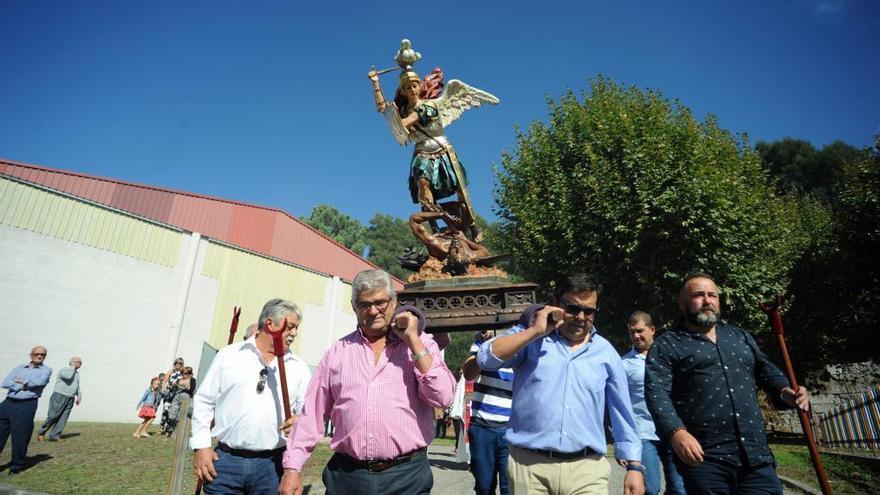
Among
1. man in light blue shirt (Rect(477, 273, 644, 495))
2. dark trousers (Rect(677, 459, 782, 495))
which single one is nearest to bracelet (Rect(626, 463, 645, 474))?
man in light blue shirt (Rect(477, 273, 644, 495))

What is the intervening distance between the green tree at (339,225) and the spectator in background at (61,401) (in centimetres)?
4290

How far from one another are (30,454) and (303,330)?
16.0 m

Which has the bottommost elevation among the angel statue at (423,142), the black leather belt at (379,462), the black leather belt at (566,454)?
the black leather belt at (379,462)

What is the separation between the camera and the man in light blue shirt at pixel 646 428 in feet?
13.5

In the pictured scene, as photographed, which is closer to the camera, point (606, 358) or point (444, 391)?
point (444, 391)

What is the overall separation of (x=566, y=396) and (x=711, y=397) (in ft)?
3.33

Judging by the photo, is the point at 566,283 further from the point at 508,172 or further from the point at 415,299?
the point at 508,172

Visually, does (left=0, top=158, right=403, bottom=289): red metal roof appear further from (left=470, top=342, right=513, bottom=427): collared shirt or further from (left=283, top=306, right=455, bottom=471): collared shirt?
(left=283, top=306, right=455, bottom=471): collared shirt

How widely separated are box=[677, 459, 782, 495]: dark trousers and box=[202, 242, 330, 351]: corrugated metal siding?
21334 millimetres

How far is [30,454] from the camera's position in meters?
8.90

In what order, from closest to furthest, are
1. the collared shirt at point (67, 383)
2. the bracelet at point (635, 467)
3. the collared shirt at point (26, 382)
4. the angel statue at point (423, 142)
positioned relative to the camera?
the bracelet at point (635, 467), the angel statue at point (423, 142), the collared shirt at point (26, 382), the collared shirt at point (67, 383)

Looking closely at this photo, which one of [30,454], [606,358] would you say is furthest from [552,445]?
[30,454]

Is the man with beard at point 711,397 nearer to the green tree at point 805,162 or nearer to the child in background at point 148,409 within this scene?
the child in background at point 148,409

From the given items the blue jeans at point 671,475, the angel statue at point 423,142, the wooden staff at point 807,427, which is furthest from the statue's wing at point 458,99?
the blue jeans at point 671,475
